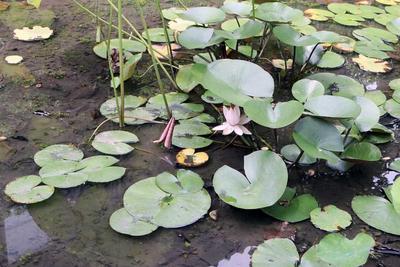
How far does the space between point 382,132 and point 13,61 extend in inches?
50.4

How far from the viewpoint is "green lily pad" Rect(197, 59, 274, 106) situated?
139cm

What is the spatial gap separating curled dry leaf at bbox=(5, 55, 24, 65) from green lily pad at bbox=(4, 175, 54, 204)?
0.69 metres

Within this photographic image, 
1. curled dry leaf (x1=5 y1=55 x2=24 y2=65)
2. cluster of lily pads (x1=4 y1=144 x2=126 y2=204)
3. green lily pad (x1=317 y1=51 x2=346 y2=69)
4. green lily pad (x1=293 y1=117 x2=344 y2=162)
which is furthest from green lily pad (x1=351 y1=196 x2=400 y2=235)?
curled dry leaf (x1=5 y1=55 x2=24 y2=65)

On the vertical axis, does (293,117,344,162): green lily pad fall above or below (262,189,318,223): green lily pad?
above

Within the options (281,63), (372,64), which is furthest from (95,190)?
(372,64)

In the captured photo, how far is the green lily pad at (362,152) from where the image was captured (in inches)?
54.6

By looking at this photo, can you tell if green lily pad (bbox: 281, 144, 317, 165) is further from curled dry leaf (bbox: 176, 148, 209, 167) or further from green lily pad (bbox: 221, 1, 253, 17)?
green lily pad (bbox: 221, 1, 253, 17)

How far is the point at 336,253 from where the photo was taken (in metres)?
1.12

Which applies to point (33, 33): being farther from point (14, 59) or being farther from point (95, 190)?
point (95, 190)

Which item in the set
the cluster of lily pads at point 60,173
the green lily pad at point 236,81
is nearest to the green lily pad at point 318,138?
the green lily pad at point 236,81

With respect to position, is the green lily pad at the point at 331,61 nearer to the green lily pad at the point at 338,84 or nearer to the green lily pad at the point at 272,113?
the green lily pad at the point at 338,84

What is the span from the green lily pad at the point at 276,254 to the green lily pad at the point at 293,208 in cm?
8

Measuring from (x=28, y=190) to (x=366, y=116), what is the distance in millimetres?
895

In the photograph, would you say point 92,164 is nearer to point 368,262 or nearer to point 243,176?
point 243,176
